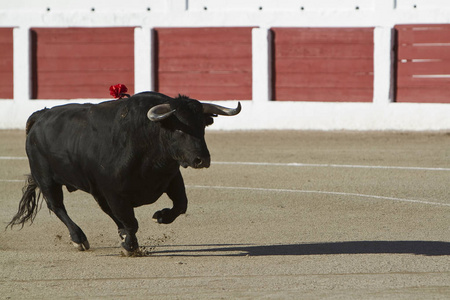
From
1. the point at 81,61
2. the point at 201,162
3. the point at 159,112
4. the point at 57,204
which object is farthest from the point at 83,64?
the point at 201,162

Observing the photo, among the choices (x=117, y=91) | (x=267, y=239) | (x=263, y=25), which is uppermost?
(x=263, y=25)

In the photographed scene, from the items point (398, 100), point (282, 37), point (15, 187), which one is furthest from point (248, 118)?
point (15, 187)

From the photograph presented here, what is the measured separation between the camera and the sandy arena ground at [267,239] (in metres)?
6.04

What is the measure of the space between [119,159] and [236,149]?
25.0ft

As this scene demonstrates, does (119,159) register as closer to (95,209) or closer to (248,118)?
(95,209)

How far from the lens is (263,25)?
17312 mm

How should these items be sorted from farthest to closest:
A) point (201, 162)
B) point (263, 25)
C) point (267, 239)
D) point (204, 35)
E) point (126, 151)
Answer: point (204, 35) → point (263, 25) → point (267, 239) → point (126, 151) → point (201, 162)

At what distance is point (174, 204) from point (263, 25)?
10.6 meters

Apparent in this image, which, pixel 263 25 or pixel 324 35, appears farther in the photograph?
pixel 263 25

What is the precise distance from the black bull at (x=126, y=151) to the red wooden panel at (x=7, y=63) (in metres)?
11.3

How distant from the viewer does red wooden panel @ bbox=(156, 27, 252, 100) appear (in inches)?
688

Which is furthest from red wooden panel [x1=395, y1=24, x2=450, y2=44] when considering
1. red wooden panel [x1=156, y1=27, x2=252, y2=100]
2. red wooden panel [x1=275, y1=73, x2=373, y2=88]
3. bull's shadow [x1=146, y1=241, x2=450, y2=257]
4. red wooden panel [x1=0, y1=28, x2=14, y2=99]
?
bull's shadow [x1=146, y1=241, x2=450, y2=257]

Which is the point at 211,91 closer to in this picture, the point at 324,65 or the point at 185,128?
the point at 324,65

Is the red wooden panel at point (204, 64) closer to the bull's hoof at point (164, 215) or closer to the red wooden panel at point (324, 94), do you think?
the red wooden panel at point (324, 94)
